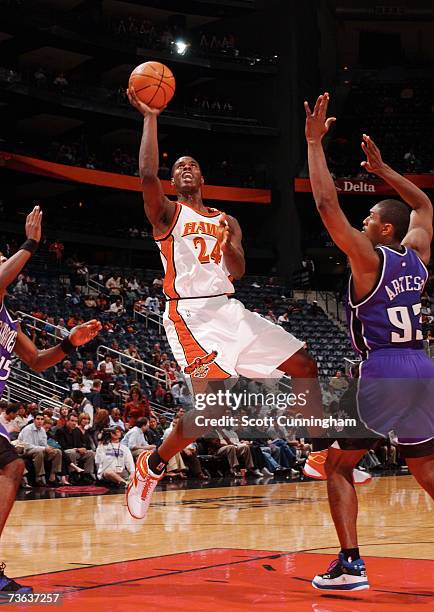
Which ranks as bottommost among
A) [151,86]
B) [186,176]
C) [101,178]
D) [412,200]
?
[412,200]

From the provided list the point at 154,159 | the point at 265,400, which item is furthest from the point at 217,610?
the point at 265,400

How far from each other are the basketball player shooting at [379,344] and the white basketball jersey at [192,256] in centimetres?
131

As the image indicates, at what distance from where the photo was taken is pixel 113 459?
12.8 meters

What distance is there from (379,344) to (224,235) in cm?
137

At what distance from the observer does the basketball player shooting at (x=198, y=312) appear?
5578mm

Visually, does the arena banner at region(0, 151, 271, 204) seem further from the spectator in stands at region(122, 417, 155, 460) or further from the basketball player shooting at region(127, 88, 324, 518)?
the basketball player shooting at region(127, 88, 324, 518)

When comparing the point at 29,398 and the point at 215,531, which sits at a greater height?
the point at 29,398

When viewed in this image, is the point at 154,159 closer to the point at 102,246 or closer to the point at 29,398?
the point at 29,398

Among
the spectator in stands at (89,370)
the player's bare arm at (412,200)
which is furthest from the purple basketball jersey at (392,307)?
the spectator in stands at (89,370)

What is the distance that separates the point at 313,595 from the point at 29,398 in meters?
12.4

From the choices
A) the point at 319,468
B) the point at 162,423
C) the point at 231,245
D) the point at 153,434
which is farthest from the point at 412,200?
the point at 162,423

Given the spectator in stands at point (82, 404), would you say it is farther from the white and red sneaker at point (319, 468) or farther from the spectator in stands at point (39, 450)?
the white and red sneaker at point (319, 468)

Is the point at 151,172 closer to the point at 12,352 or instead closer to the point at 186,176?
the point at 186,176

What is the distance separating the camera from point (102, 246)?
3103 centimetres
